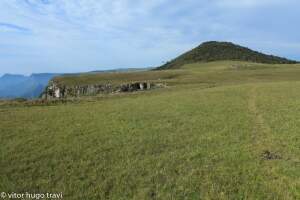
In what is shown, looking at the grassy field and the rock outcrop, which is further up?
the grassy field

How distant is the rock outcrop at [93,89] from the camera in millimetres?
75938

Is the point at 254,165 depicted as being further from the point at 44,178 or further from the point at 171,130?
the point at 44,178

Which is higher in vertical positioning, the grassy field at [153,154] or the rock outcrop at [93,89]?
the grassy field at [153,154]

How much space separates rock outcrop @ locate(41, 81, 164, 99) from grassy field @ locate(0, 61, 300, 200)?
135 feet

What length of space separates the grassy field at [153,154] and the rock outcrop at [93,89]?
41.3m

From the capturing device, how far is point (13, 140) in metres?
20.6

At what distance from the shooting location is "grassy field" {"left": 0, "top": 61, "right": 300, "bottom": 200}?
14.8m

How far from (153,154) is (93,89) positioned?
69172mm

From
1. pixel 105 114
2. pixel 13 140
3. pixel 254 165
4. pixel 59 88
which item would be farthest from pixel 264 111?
pixel 59 88

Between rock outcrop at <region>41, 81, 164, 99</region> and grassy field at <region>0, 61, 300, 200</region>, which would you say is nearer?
grassy field at <region>0, 61, 300, 200</region>

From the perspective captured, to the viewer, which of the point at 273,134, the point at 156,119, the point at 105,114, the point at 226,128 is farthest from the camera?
the point at 105,114

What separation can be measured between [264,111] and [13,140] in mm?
19156

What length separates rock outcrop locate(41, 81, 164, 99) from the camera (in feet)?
249

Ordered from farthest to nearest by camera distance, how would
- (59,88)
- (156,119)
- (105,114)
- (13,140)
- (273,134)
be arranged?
(59,88), (105,114), (156,119), (273,134), (13,140)
